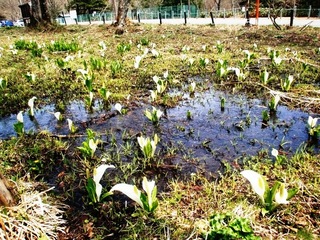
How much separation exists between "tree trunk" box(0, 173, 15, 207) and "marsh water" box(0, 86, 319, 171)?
1336 mm

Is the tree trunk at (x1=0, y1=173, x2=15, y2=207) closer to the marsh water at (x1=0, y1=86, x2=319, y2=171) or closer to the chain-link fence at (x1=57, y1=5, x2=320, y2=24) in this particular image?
the marsh water at (x1=0, y1=86, x2=319, y2=171)

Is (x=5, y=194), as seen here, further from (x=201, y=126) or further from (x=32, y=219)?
(x=201, y=126)

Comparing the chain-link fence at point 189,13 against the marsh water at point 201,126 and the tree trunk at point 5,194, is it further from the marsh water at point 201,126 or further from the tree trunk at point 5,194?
the tree trunk at point 5,194

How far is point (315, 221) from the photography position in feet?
6.15

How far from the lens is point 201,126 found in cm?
339

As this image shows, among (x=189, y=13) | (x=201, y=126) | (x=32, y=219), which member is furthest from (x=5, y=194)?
(x=189, y=13)

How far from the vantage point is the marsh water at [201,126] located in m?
2.83

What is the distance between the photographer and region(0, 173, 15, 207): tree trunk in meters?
1.77

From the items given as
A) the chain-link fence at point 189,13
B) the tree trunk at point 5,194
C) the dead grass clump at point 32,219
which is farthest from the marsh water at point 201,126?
the chain-link fence at point 189,13

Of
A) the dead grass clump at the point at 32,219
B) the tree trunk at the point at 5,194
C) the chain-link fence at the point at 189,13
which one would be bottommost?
the dead grass clump at the point at 32,219

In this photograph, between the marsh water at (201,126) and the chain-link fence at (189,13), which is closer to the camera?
the marsh water at (201,126)

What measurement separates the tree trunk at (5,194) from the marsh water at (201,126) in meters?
1.34

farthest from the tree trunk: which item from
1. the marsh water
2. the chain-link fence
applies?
the chain-link fence

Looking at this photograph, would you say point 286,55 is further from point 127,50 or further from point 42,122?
point 42,122
